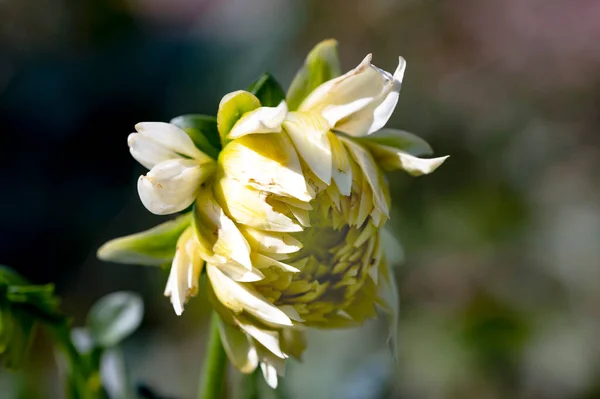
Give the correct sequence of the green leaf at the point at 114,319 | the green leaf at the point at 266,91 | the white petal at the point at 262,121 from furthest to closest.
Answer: the green leaf at the point at 114,319, the green leaf at the point at 266,91, the white petal at the point at 262,121

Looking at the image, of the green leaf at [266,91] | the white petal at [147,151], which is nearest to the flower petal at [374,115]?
the green leaf at [266,91]

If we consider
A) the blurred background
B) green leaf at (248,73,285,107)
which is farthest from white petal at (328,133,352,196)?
the blurred background

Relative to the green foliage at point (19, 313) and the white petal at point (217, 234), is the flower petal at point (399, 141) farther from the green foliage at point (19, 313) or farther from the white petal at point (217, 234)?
the green foliage at point (19, 313)

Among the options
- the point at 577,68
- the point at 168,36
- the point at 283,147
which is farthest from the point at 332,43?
the point at 168,36

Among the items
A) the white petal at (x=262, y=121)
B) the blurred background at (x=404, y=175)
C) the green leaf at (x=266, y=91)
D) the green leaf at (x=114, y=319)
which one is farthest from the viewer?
the blurred background at (x=404, y=175)

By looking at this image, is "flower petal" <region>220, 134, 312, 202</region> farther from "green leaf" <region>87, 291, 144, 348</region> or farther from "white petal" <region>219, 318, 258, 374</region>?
"green leaf" <region>87, 291, 144, 348</region>

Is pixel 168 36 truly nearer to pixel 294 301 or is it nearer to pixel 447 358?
pixel 447 358
